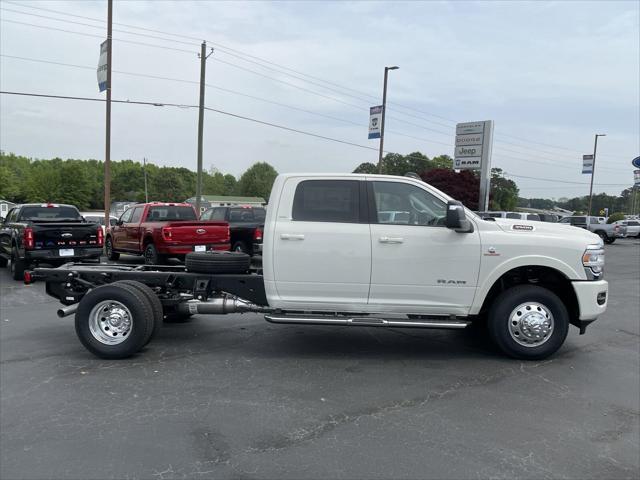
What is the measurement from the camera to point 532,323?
222 inches

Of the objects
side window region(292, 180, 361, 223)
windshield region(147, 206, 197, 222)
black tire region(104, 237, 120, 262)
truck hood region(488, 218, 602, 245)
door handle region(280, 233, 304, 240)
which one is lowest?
black tire region(104, 237, 120, 262)

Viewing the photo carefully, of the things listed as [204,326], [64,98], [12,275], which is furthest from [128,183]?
[204,326]

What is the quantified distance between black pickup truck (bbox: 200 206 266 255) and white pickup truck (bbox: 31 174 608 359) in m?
9.17

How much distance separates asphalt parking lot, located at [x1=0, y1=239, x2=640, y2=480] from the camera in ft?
11.4

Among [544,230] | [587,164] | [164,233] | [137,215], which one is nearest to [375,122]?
[137,215]

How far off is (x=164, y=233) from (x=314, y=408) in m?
8.74

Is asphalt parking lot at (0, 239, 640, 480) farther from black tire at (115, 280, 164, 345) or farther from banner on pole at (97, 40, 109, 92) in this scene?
banner on pole at (97, 40, 109, 92)

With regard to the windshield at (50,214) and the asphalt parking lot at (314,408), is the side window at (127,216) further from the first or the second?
the asphalt parking lot at (314,408)

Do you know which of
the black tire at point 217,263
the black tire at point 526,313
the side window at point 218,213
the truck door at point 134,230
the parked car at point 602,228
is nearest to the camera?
the black tire at point 526,313

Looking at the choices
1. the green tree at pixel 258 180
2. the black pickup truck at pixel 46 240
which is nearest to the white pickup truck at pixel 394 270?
the black pickup truck at pixel 46 240

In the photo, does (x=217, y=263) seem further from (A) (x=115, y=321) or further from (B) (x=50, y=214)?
(B) (x=50, y=214)

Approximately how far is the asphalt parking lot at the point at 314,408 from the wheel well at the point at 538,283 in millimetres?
626

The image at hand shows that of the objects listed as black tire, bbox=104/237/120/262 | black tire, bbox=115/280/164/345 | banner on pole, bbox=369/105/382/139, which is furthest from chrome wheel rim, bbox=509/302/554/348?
banner on pole, bbox=369/105/382/139

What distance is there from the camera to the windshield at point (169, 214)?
46.0ft
